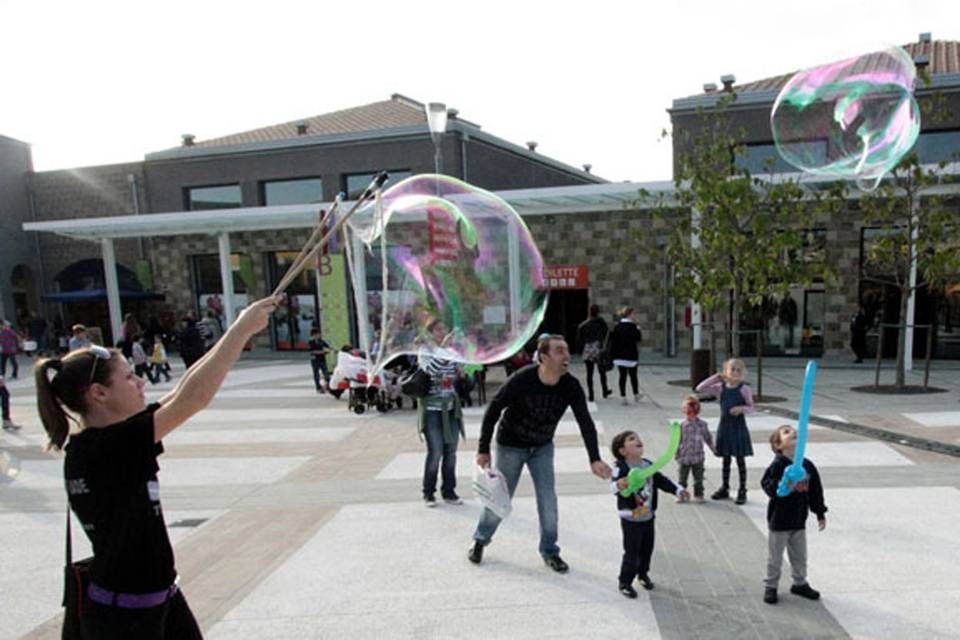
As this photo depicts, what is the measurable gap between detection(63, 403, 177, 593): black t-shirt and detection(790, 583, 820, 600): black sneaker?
375cm

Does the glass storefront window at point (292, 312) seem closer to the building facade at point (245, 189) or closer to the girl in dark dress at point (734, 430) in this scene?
the building facade at point (245, 189)

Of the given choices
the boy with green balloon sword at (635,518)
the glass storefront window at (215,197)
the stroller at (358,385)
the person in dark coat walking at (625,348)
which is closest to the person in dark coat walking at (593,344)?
the person in dark coat walking at (625,348)

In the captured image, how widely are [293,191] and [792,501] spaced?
72.6 ft

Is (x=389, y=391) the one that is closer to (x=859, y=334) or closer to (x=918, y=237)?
(x=918, y=237)

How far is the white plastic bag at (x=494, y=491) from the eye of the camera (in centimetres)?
448

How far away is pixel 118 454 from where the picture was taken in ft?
6.98

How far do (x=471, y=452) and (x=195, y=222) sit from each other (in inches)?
577

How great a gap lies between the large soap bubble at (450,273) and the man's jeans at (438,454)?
1.12 metres

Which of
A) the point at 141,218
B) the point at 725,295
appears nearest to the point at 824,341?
the point at 725,295

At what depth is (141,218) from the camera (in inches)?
741

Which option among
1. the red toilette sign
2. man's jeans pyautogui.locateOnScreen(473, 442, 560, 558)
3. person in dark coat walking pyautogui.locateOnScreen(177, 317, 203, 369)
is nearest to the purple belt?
man's jeans pyautogui.locateOnScreen(473, 442, 560, 558)

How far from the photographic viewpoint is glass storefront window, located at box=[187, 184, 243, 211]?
23.9 metres

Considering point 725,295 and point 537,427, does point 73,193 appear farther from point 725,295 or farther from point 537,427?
point 537,427

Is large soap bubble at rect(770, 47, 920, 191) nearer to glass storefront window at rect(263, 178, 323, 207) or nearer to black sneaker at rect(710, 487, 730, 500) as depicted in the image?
black sneaker at rect(710, 487, 730, 500)
